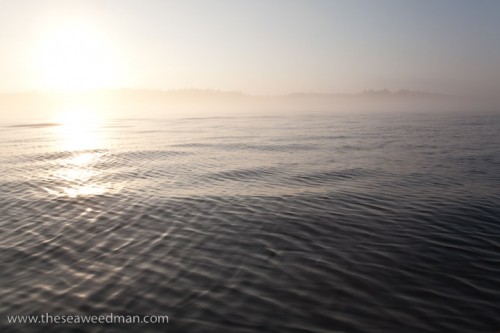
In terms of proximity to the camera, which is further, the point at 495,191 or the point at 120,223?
the point at 495,191

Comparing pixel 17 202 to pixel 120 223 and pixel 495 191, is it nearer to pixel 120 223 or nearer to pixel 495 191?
pixel 120 223

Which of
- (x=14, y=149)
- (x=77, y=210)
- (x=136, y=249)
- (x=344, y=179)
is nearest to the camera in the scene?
(x=136, y=249)

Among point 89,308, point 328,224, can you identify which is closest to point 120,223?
point 89,308

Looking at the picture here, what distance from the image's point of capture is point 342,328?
8977 mm

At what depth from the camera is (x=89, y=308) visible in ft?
33.3

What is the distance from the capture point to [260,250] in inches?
552

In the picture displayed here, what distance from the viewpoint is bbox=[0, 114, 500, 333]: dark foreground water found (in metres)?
9.79

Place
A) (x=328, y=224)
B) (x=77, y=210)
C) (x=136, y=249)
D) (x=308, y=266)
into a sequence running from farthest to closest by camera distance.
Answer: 1. (x=77, y=210)
2. (x=328, y=224)
3. (x=136, y=249)
4. (x=308, y=266)

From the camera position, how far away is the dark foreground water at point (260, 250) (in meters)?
9.79

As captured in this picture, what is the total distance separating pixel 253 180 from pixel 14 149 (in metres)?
40.6

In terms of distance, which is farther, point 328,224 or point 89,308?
point 328,224

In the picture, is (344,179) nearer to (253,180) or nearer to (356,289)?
(253,180)

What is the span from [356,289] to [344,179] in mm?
16532

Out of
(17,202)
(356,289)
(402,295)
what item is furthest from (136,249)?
(17,202)
